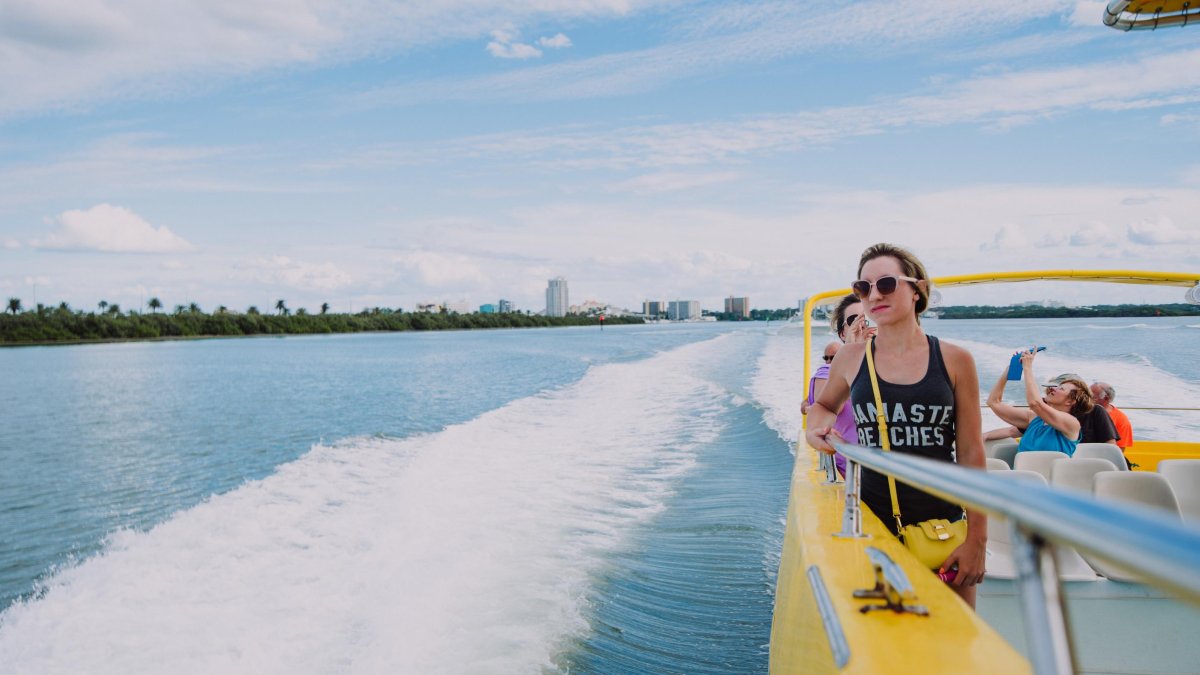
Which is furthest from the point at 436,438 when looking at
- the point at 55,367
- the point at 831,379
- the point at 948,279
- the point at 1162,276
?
the point at 55,367

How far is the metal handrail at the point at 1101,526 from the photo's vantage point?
66cm

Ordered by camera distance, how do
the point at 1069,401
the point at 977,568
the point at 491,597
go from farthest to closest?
the point at 1069,401 → the point at 491,597 → the point at 977,568

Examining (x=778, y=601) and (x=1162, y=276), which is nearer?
(x=778, y=601)

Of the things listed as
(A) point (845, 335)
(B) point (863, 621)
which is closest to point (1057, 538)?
(B) point (863, 621)

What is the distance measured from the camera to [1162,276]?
538cm

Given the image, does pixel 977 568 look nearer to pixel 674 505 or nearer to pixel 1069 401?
pixel 1069 401

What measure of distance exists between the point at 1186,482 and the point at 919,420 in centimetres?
290

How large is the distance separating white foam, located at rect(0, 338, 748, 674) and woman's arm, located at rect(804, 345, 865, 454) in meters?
2.12

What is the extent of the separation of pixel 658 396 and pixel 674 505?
377 inches

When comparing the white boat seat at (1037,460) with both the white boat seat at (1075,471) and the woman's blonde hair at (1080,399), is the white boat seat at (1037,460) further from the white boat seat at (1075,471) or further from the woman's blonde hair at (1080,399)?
the woman's blonde hair at (1080,399)

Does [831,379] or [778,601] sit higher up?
[831,379]

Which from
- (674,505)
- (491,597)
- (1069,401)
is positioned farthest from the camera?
(674,505)

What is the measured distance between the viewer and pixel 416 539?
660 cm

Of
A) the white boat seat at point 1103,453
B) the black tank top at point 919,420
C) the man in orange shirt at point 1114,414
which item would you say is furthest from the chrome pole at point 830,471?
the man in orange shirt at point 1114,414
